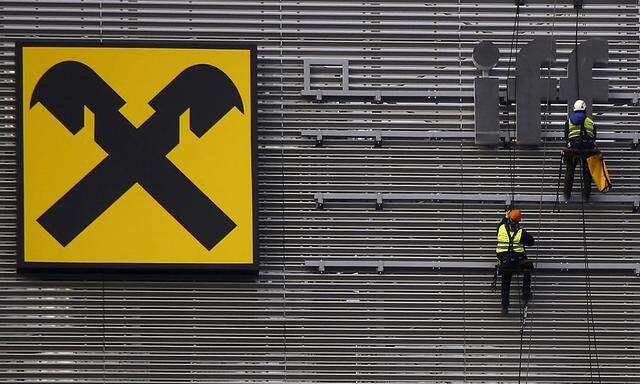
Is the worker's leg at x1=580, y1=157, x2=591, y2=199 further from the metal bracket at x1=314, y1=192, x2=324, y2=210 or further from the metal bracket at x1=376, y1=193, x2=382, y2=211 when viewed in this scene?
the metal bracket at x1=314, y1=192, x2=324, y2=210

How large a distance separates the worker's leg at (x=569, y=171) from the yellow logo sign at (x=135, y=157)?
3.77 meters

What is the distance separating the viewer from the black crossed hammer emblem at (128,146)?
65.0 feet

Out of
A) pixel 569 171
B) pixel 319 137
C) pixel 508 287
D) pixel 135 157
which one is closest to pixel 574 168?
pixel 569 171

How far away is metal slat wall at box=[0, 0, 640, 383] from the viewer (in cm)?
1981

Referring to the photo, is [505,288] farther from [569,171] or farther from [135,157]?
[135,157]

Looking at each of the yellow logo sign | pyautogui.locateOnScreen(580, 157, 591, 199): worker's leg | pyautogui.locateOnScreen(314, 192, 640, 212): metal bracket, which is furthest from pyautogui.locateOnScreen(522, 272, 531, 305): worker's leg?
the yellow logo sign

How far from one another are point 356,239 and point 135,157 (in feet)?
9.30

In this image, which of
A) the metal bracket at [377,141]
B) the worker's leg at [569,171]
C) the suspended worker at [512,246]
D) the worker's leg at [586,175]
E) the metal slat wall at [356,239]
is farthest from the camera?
the metal bracket at [377,141]

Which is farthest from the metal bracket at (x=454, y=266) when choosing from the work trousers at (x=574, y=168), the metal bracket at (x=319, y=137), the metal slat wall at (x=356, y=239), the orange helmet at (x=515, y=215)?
the metal bracket at (x=319, y=137)

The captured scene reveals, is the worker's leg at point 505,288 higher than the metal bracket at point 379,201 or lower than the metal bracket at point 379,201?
lower

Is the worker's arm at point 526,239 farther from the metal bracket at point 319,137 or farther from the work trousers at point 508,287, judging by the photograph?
the metal bracket at point 319,137

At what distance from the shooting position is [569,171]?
1997 cm

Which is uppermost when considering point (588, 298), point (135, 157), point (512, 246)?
point (135, 157)

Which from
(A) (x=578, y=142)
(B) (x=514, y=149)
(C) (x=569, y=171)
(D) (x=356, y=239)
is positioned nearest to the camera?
(A) (x=578, y=142)
